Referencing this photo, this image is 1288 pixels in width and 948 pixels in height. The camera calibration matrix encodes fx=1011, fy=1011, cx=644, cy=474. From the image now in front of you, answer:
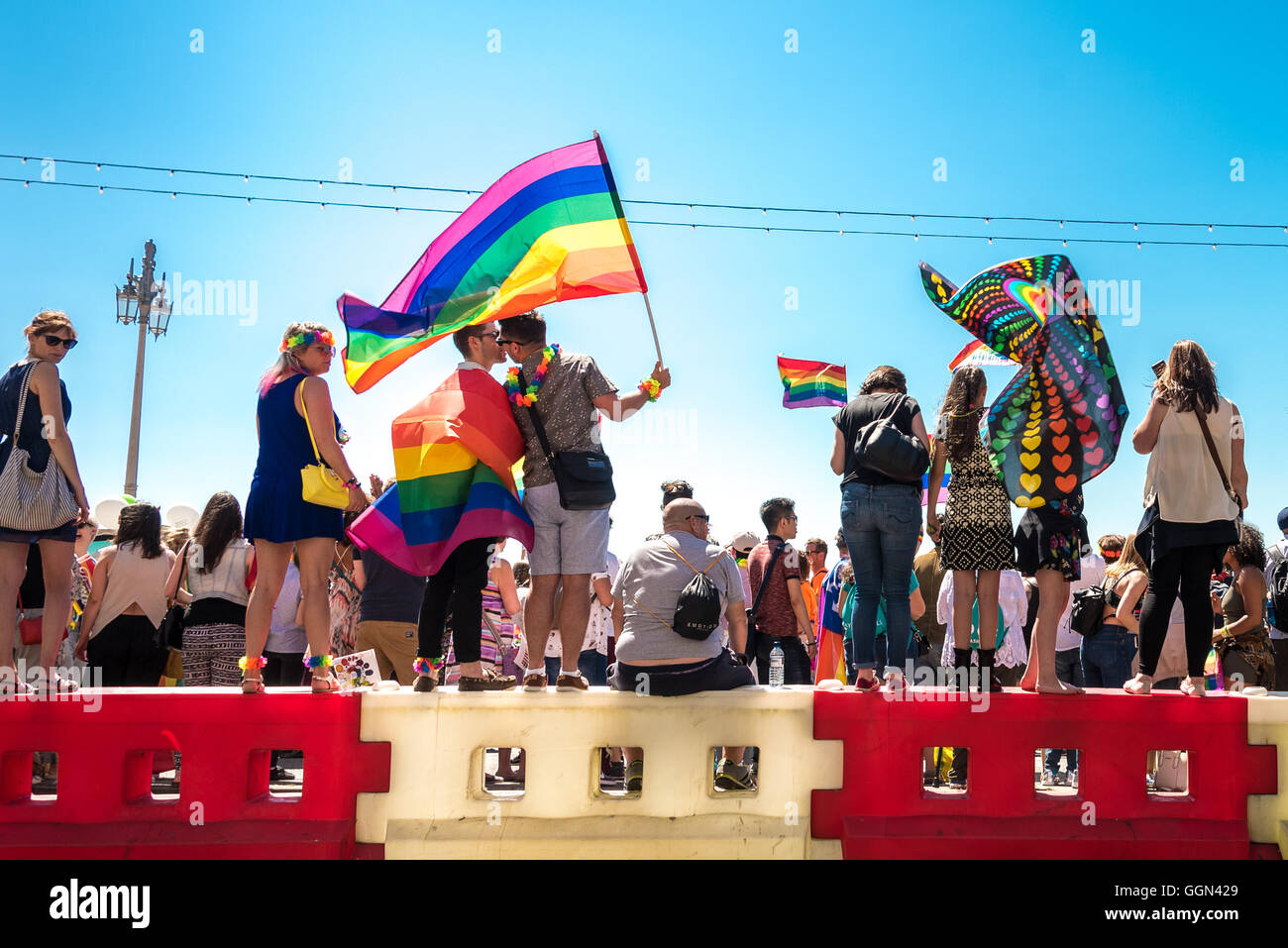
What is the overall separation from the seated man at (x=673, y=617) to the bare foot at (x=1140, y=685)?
1.72m

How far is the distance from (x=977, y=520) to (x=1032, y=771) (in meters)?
1.20

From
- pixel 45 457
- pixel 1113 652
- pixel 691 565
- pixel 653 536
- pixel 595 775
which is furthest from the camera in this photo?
pixel 1113 652

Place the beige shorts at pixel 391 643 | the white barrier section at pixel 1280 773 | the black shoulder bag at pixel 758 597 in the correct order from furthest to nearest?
the black shoulder bag at pixel 758 597, the beige shorts at pixel 391 643, the white barrier section at pixel 1280 773

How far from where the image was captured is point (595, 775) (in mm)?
4453

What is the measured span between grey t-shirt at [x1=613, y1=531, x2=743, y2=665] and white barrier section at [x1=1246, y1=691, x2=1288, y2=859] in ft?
7.78

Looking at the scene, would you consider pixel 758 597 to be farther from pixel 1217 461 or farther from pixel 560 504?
pixel 1217 461

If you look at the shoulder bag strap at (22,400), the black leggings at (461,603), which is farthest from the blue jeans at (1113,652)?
the shoulder bag strap at (22,400)

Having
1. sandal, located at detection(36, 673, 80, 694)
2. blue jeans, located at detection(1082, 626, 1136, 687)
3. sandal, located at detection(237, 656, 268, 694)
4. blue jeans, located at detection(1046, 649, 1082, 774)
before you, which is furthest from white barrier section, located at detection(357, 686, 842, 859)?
blue jeans, located at detection(1046, 649, 1082, 774)

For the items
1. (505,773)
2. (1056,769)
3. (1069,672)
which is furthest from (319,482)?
(1069,672)

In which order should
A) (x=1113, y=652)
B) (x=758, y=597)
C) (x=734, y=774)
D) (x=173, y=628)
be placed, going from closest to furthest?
(x=734, y=774)
(x=173, y=628)
(x=1113, y=652)
(x=758, y=597)

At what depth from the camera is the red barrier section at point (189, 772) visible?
4.27 meters

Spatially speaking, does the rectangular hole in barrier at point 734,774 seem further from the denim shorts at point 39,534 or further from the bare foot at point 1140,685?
the denim shorts at point 39,534

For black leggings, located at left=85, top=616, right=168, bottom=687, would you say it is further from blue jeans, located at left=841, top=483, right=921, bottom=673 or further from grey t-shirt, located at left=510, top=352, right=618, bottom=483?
blue jeans, located at left=841, top=483, right=921, bottom=673
